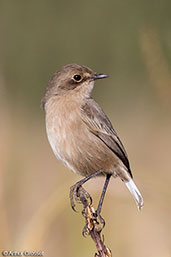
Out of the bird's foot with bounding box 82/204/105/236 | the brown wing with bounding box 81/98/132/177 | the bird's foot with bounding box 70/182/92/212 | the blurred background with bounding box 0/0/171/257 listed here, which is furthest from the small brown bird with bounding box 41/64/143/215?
the bird's foot with bounding box 82/204/105/236

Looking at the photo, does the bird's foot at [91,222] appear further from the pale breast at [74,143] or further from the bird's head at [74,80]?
the bird's head at [74,80]

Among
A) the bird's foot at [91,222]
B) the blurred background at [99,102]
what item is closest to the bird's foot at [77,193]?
the blurred background at [99,102]

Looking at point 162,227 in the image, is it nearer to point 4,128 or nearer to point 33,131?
point 4,128

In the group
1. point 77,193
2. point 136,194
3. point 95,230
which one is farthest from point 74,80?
point 95,230

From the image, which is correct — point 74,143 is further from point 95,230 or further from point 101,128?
point 95,230

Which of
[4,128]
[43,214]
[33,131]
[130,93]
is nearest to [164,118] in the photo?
[130,93]

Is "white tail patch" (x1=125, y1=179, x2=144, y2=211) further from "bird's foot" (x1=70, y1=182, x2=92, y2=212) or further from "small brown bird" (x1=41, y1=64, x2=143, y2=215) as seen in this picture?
"bird's foot" (x1=70, y1=182, x2=92, y2=212)
